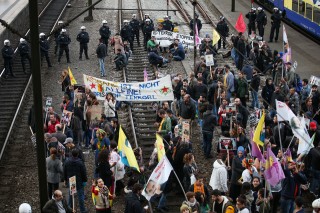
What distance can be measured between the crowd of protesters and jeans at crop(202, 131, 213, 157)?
0.03m

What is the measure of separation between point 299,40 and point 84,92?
18.0 metres

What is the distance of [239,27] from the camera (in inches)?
1212

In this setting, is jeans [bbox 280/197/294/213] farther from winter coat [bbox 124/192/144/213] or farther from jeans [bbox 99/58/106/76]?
jeans [bbox 99/58/106/76]

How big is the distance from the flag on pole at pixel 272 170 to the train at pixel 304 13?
20.3 metres

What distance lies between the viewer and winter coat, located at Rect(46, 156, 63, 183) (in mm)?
17672

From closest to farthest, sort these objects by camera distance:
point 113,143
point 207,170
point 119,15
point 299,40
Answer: point 113,143, point 207,170, point 299,40, point 119,15

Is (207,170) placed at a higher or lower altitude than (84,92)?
lower

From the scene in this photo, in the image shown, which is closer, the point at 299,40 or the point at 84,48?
the point at 84,48

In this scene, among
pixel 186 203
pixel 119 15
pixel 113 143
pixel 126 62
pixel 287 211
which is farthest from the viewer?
pixel 119 15

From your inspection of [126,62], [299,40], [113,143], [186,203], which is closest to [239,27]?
[126,62]

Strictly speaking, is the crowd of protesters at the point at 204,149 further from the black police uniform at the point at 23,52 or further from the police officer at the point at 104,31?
the police officer at the point at 104,31

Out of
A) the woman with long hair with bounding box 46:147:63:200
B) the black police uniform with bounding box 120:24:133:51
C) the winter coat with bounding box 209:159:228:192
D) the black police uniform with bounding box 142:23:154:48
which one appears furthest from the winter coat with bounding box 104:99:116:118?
the black police uniform with bounding box 142:23:154:48

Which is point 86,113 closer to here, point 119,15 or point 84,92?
point 84,92

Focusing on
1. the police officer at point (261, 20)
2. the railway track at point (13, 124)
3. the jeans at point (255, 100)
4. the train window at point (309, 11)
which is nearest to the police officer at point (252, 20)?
the police officer at point (261, 20)
